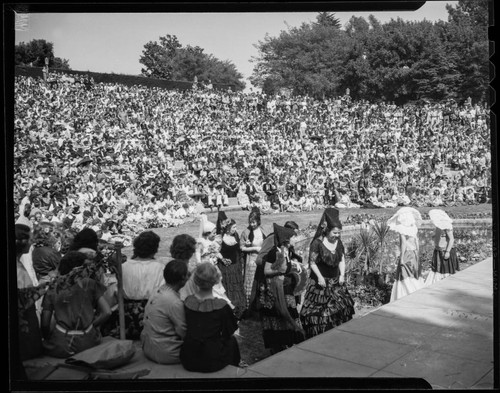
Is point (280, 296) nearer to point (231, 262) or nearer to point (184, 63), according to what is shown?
point (231, 262)

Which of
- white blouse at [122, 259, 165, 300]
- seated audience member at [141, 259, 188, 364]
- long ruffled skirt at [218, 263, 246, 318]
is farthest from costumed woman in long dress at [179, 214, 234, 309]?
seated audience member at [141, 259, 188, 364]

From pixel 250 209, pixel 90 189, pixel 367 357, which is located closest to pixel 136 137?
pixel 90 189

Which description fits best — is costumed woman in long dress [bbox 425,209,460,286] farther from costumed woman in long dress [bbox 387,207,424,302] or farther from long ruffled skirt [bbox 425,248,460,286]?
costumed woman in long dress [bbox 387,207,424,302]

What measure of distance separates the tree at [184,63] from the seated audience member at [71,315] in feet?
6.56

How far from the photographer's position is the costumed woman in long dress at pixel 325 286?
592cm

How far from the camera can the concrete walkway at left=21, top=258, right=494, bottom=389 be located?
4691mm

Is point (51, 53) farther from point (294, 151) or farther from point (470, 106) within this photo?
point (470, 106)

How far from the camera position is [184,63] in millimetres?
5715

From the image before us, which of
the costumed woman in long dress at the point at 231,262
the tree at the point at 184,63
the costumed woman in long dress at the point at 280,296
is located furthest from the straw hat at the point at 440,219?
the tree at the point at 184,63

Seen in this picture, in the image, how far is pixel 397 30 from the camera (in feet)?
17.6

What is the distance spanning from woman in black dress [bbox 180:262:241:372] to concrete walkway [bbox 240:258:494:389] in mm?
310

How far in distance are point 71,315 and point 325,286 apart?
256cm

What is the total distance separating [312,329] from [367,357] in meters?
1.07

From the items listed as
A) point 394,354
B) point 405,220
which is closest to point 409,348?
point 394,354
